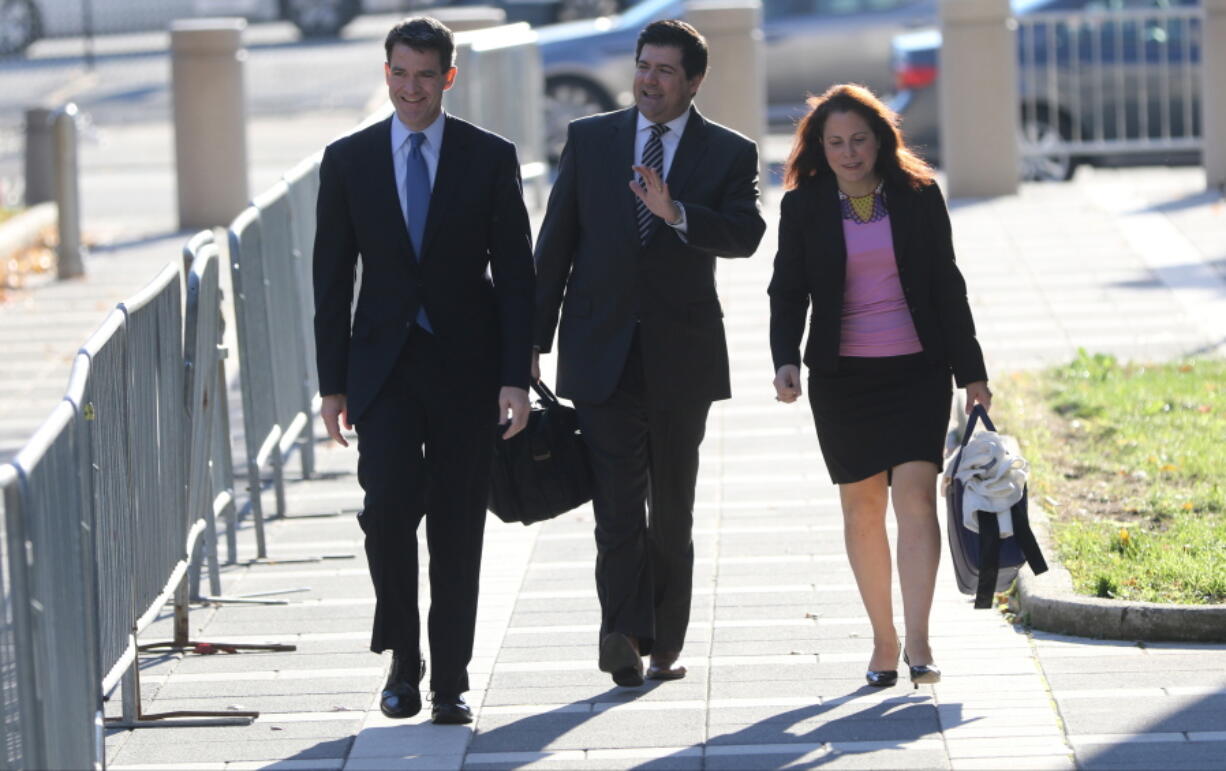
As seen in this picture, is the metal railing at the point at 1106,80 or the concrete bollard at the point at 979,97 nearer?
the concrete bollard at the point at 979,97

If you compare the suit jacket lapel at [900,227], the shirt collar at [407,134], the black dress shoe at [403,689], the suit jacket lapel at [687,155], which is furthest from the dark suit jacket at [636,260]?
the black dress shoe at [403,689]

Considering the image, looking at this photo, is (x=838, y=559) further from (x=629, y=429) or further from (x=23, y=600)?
(x=23, y=600)

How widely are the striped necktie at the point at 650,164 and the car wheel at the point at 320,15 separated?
27.6 m

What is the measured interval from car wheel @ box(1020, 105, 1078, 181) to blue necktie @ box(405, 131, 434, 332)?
11.4 m

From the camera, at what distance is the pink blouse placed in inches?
232

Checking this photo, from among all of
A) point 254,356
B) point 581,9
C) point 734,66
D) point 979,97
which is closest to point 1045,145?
point 979,97

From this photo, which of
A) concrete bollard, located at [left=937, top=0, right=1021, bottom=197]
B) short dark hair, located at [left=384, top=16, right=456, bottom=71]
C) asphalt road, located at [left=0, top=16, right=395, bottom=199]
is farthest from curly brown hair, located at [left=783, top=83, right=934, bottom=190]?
asphalt road, located at [left=0, top=16, right=395, bottom=199]

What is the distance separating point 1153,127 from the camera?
1686 centimetres

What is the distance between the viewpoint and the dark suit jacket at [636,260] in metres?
5.91

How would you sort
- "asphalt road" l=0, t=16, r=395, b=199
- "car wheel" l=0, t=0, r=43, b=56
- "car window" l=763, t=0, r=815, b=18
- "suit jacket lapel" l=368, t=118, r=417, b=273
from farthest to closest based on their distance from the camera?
"car wheel" l=0, t=0, r=43, b=56, "asphalt road" l=0, t=16, r=395, b=199, "car window" l=763, t=0, r=815, b=18, "suit jacket lapel" l=368, t=118, r=417, b=273

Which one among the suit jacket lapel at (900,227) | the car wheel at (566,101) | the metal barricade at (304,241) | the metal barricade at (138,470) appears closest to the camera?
the metal barricade at (138,470)

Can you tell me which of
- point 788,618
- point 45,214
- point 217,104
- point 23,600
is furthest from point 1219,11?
point 23,600

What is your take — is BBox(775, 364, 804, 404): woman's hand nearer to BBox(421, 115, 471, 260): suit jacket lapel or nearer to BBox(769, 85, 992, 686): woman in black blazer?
BBox(769, 85, 992, 686): woman in black blazer

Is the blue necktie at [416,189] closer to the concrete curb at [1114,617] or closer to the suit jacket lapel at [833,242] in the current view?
the suit jacket lapel at [833,242]
